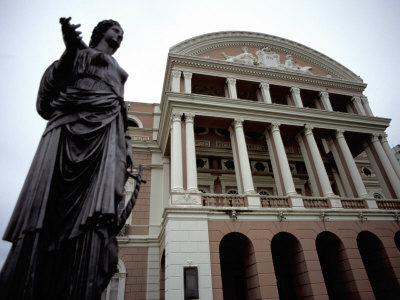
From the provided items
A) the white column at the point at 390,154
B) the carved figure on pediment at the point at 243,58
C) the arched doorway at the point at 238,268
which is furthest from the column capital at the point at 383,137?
the arched doorway at the point at 238,268

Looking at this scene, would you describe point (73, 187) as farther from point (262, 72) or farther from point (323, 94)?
point (323, 94)

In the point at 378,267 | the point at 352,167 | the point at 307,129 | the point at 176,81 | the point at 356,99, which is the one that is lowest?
the point at 378,267

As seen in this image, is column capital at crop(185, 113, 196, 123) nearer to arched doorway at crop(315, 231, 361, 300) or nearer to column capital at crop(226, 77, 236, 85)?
column capital at crop(226, 77, 236, 85)

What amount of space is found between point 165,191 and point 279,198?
6.81 metres

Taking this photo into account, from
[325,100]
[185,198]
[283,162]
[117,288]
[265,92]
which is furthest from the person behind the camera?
[325,100]

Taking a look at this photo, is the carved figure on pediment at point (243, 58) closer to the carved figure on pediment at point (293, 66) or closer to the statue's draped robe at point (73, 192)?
the carved figure on pediment at point (293, 66)

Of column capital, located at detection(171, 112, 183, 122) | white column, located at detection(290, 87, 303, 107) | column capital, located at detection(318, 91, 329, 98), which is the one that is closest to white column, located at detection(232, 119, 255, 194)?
column capital, located at detection(171, 112, 183, 122)

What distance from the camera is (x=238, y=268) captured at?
15.3 metres

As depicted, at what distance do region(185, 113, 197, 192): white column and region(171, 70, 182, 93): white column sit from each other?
82.0 inches

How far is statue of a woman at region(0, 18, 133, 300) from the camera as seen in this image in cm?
226

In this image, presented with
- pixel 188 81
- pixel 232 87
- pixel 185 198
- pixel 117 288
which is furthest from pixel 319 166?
pixel 117 288

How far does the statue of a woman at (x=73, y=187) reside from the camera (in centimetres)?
226

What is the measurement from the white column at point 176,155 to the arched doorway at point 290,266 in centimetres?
561

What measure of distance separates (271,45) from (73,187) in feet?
68.0
